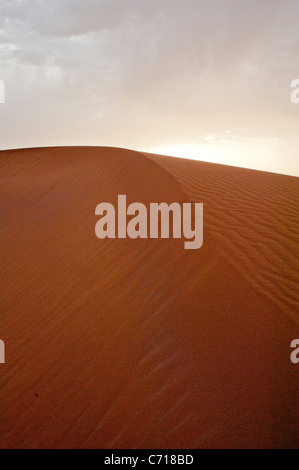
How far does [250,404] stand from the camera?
7.96ft

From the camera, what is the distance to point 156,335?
3.13m

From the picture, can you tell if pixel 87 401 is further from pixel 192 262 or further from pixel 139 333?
pixel 192 262

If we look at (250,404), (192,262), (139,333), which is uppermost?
(192,262)

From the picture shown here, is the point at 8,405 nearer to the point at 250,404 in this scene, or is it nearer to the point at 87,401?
the point at 87,401

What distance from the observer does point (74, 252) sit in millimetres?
5020

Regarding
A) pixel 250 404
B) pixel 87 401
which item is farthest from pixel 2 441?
Result: pixel 250 404

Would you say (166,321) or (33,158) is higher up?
(33,158)

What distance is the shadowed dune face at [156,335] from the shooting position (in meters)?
2.45

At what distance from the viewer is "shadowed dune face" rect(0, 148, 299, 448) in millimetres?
2453

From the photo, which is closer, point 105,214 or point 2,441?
point 2,441

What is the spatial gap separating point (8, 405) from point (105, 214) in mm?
3527
